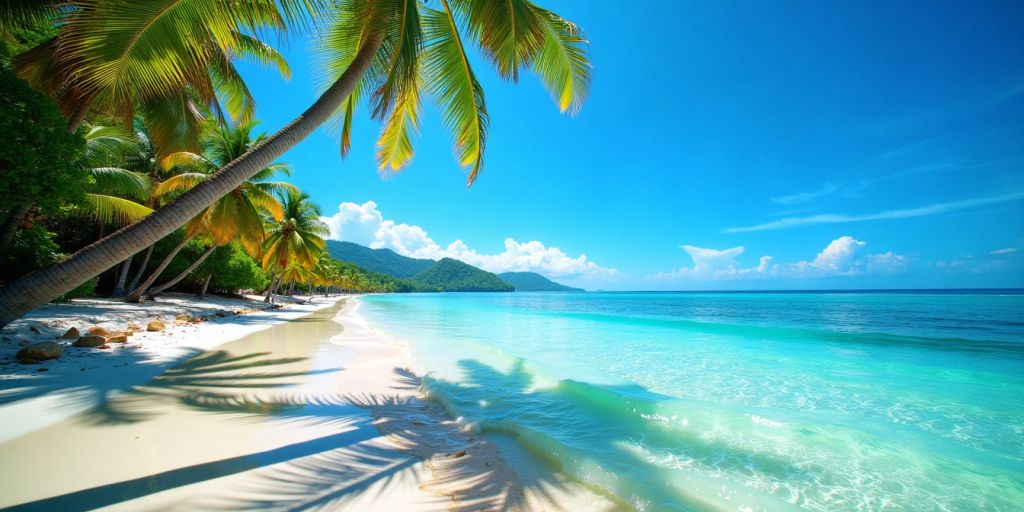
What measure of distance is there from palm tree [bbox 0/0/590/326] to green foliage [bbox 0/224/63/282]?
27.9ft

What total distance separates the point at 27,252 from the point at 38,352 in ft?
22.1

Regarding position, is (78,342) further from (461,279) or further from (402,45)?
(461,279)

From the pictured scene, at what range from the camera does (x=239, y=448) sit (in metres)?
3.12

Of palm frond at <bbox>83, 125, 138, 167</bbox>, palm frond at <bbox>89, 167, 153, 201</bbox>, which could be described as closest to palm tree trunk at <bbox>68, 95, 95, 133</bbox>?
palm frond at <bbox>83, 125, 138, 167</bbox>

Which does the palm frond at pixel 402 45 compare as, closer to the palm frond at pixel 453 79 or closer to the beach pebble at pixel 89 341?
the palm frond at pixel 453 79

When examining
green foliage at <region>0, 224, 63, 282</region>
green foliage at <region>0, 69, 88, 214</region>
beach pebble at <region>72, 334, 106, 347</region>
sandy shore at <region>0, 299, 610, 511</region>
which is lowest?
sandy shore at <region>0, 299, 610, 511</region>

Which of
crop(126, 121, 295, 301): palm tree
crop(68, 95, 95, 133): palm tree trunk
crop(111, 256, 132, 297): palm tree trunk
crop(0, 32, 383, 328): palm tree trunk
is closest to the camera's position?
crop(0, 32, 383, 328): palm tree trunk

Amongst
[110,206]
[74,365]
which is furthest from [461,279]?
[74,365]

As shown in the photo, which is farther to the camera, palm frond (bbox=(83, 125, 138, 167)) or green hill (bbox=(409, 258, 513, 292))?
green hill (bbox=(409, 258, 513, 292))

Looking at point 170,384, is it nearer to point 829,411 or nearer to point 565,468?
point 565,468

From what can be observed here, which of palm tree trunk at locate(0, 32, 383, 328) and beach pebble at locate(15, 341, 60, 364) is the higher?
palm tree trunk at locate(0, 32, 383, 328)

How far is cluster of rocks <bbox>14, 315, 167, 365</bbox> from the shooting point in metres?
5.21

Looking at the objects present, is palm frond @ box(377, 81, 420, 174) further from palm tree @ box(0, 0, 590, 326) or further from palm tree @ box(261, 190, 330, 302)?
palm tree @ box(261, 190, 330, 302)

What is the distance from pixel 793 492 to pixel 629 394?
2.88 metres
